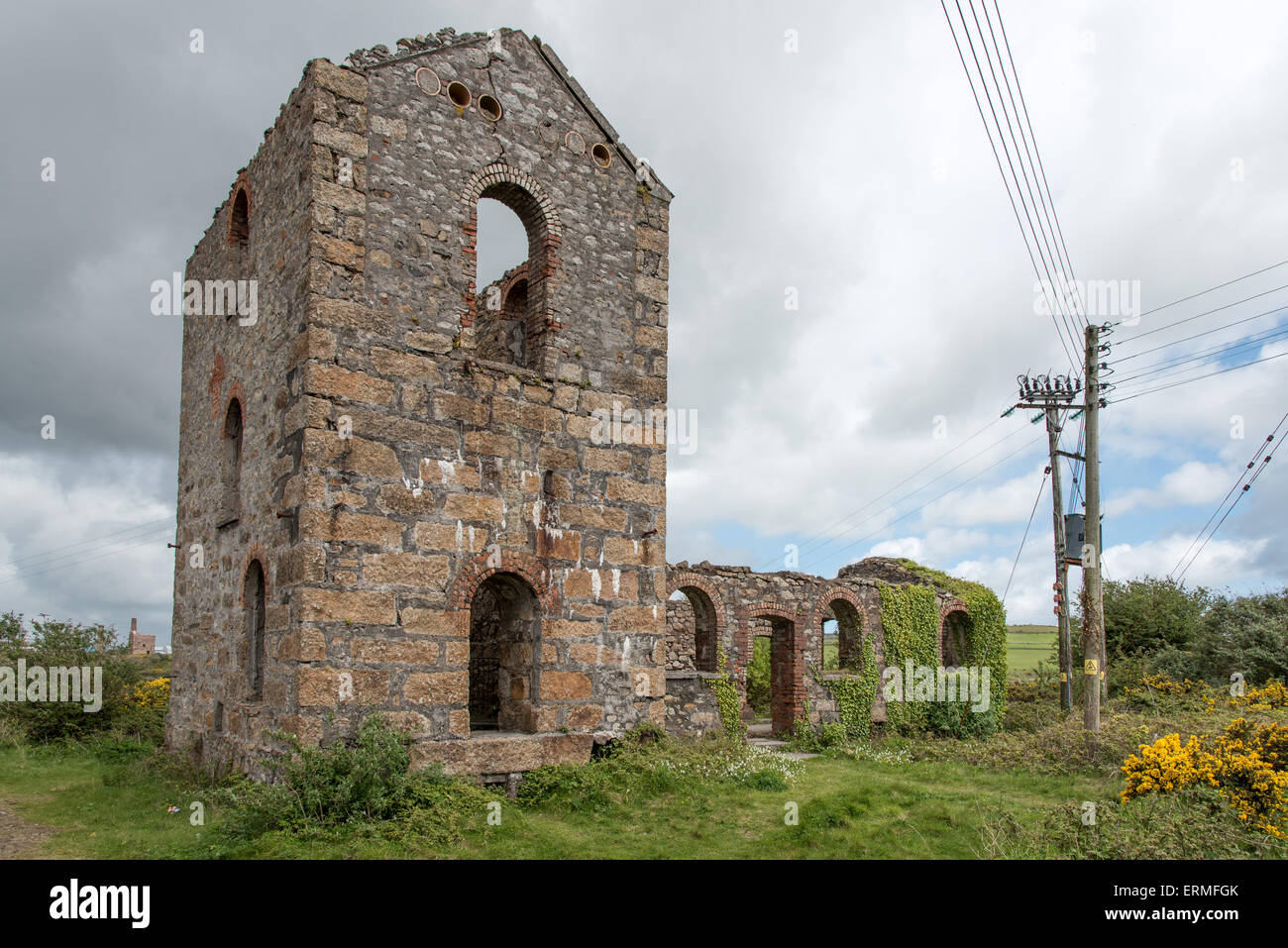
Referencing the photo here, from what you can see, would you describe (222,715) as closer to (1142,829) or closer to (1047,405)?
(1142,829)

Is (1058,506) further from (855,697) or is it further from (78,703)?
(78,703)

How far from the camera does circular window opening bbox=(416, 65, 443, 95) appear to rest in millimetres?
Answer: 10547

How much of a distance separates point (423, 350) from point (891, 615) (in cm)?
1375

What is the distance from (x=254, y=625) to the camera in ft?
35.5

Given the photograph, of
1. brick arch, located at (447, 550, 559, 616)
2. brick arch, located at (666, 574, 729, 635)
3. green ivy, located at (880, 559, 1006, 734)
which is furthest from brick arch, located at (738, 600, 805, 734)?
brick arch, located at (447, 550, 559, 616)

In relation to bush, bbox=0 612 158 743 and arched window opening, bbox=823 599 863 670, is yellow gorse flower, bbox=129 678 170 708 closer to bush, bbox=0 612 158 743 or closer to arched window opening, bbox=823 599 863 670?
bush, bbox=0 612 158 743

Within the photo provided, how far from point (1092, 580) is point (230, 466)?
13035mm

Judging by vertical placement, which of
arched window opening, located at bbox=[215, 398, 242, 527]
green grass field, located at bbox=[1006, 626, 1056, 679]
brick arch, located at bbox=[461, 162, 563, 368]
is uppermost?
brick arch, located at bbox=[461, 162, 563, 368]

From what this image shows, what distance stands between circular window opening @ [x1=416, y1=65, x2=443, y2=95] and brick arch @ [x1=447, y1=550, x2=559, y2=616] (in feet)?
18.1

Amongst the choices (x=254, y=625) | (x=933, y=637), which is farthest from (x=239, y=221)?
(x=933, y=637)

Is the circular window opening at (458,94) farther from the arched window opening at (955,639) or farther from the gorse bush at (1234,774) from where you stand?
the arched window opening at (955,639)

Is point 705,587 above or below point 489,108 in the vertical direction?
below

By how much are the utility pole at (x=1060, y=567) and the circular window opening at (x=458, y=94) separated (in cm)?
1702

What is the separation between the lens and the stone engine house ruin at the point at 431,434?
9344 millimetres
